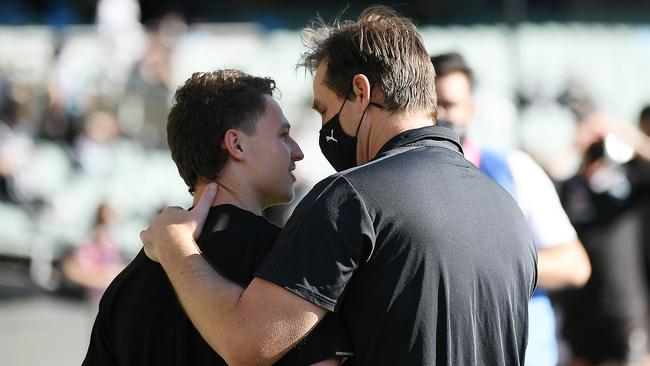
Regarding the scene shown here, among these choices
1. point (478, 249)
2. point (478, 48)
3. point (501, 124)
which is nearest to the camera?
point (478, 249)

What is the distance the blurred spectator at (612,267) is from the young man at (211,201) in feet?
15.9

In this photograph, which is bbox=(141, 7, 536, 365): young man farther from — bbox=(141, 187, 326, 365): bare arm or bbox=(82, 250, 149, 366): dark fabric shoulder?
bbox=(82, 250, 149, 366): dark fabric shoulder

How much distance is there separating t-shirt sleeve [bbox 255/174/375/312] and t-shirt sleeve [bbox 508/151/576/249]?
176 centimetres

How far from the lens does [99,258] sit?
9789 millimetres

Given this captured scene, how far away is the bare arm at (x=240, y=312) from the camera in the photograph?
2377 millimetres

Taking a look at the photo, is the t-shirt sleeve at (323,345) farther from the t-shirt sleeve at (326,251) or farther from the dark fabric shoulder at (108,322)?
the dark fabric shoulder at (108,322)

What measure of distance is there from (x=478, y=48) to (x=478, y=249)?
1086 centimetres

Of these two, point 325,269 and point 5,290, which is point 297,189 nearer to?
point 5,290

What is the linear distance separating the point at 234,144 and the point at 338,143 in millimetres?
278

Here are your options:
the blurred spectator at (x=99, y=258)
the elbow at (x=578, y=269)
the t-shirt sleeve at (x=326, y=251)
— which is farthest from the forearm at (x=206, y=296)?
the blurred spectator at (x=99, y=258)

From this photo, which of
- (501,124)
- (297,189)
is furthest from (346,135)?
(501,124)

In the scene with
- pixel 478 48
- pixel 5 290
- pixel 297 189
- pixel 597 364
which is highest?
pixel 478 48

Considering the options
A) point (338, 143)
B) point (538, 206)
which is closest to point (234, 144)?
point (338, 143)

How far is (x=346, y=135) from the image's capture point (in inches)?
108
